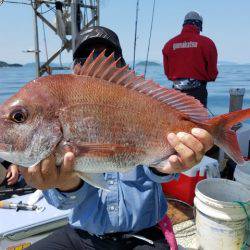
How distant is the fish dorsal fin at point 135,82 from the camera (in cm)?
148

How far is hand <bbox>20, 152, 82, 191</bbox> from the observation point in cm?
146

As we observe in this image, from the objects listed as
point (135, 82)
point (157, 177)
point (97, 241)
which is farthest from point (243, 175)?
point (135, 82)

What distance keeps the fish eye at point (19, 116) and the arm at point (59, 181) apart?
0.63 ft

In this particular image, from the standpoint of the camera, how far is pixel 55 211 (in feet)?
8.48

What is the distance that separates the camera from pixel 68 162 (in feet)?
4.71

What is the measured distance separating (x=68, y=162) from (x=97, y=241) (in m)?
0.84

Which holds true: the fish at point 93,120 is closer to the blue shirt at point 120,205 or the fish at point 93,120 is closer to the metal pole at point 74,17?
the blue shirt at point 120,205

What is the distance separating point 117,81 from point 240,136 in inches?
129

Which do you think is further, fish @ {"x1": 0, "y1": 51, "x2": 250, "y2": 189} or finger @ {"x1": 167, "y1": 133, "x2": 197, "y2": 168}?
finger @ {"x1": 167, "y1": 133, "x2": 197, "y2": 168}

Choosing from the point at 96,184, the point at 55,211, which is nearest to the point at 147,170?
the point at 96,184

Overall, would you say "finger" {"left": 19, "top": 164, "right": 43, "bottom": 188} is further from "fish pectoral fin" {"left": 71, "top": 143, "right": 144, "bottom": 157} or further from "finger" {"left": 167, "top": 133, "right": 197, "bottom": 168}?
"finger" {"left": 167, "top": 133, "right": 197, "bottom": 168}

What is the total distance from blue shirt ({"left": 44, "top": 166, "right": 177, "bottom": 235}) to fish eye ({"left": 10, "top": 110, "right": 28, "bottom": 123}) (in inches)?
26.3

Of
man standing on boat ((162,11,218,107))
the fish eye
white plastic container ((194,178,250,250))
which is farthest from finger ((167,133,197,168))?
man standing on boat ((162,11,218,107))

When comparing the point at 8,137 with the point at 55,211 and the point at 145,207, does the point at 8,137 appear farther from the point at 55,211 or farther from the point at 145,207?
the point at 55,211
